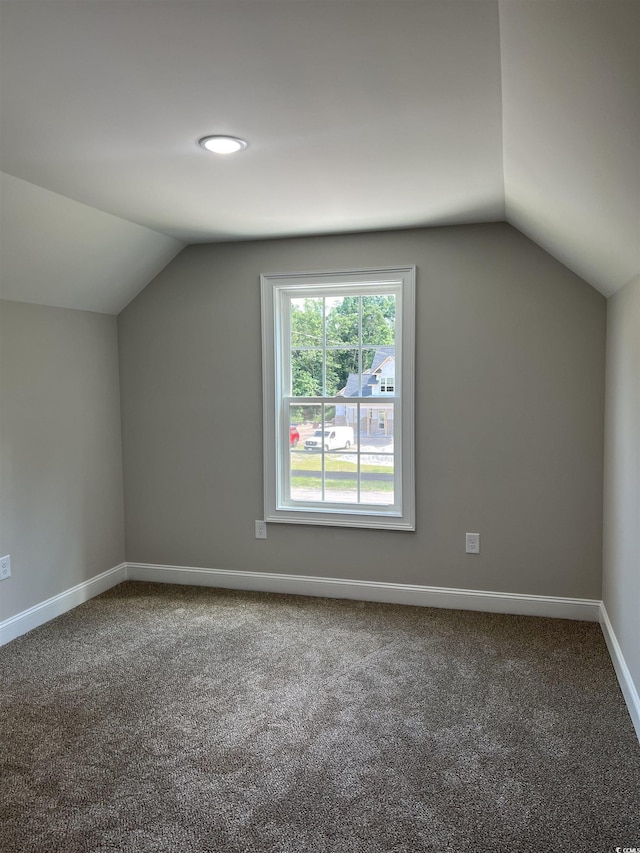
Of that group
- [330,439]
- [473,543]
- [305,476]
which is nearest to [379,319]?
[330,439]

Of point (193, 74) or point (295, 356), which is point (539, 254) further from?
point (193, 74)

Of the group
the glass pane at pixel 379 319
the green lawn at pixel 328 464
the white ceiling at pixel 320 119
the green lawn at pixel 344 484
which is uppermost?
the white ceiling at pixel 320 119

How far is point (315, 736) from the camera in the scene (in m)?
2.44

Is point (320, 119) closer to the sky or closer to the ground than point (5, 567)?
closer to the sky

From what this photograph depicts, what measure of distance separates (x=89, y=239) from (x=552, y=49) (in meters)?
2.60

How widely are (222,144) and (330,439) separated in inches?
83.4

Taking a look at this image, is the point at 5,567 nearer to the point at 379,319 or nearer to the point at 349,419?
the point at 349,419

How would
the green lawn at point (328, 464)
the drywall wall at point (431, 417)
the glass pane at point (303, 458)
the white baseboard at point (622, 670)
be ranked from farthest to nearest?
the glass pane at point (303, 458), the green lawn at point (328, 464), the drywall wall at point (431, 417), the white baseboard at point (622, 670)

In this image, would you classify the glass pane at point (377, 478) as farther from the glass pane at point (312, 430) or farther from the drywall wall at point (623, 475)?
the drywall wall at point (623, 475)

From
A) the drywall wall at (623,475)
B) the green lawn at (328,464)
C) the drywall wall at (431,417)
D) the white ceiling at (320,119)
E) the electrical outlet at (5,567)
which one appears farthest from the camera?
the green lawn at (328,464)

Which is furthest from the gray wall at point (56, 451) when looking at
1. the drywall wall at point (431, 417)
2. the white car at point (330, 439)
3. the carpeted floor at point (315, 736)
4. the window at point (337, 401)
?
the white car at point (330, 439)

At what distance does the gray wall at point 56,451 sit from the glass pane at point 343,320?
147cm

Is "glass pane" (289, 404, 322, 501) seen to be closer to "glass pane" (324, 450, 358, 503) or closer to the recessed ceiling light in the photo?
"glass pane" (324, 450, 358, 503)

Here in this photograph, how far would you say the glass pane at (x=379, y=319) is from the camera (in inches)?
152
